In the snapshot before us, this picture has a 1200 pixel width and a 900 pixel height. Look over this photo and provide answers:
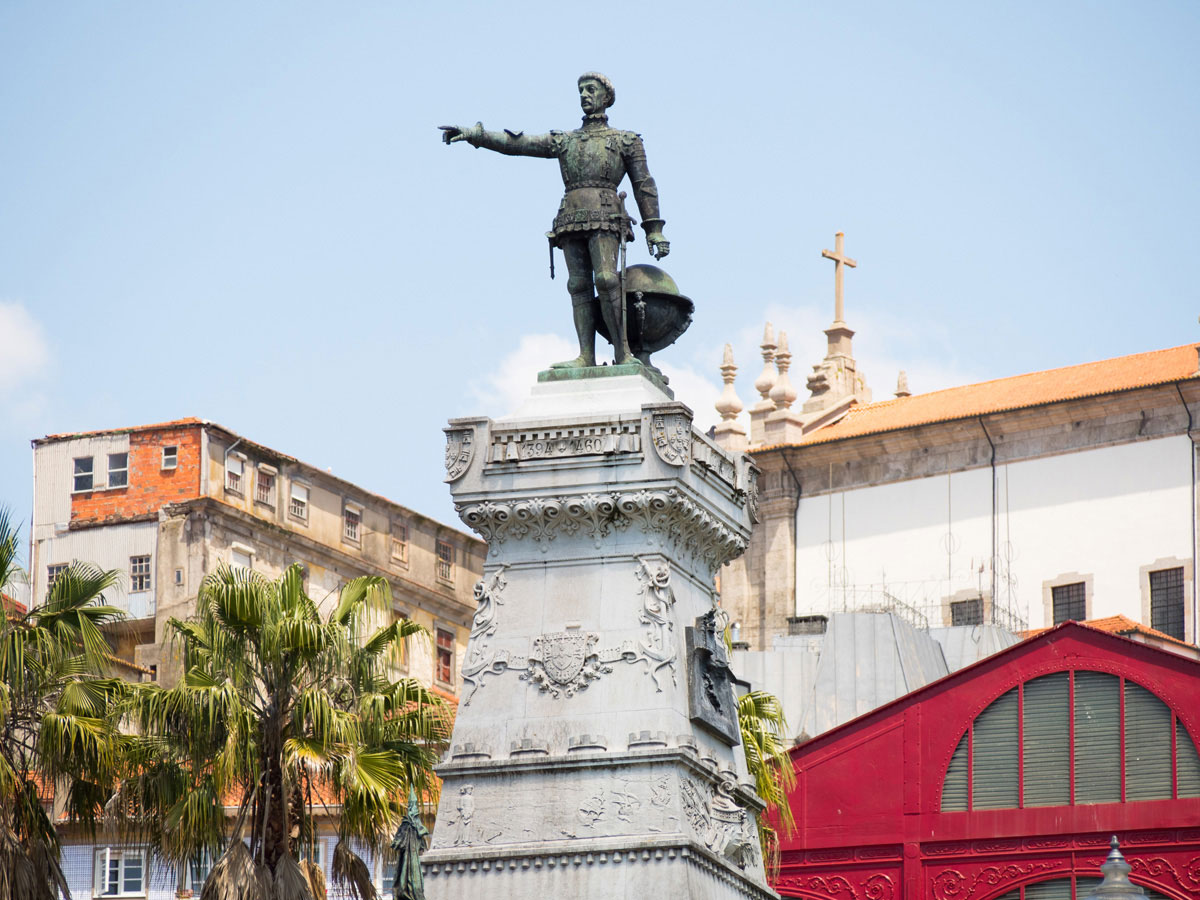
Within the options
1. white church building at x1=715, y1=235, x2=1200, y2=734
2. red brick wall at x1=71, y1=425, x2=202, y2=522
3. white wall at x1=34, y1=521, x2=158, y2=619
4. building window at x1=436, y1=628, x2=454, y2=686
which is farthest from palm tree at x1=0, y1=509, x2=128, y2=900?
building window at x1=436, y1=628, x2=454, y2=686

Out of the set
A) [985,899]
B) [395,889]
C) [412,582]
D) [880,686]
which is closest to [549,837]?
[395,889]

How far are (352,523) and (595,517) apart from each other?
5599 cm

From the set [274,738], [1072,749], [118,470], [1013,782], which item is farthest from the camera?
[118,470]

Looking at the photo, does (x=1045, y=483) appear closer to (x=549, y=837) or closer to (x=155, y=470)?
(x=155, y=470)

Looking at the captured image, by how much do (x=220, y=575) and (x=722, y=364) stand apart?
5392 centimetres

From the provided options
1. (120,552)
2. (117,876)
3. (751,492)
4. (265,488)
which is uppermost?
(265,488)

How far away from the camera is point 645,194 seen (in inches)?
800

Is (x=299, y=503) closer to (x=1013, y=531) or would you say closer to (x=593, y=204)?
(x=1013, y=531)

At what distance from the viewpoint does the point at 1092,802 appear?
41.6m

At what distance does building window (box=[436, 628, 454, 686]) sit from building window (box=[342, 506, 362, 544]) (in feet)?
13.4

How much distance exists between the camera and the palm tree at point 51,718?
2589 centimetres

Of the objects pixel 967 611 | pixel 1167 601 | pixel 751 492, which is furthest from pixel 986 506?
pixel 751 492

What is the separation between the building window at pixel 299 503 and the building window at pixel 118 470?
15.8 feet

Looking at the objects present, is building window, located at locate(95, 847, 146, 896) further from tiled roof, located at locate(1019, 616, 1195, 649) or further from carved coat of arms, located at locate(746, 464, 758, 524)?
carved coat of arms, located at locate(746, 464, 758, 524)
